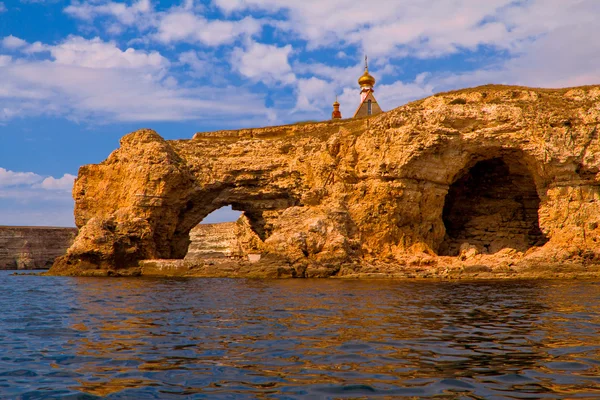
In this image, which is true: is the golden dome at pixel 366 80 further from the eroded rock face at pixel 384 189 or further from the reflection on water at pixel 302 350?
the reflection on water at pixel 302 350

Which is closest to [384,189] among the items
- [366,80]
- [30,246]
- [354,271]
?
[354,271]

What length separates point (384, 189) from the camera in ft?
103

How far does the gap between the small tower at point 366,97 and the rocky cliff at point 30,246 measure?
35313mm

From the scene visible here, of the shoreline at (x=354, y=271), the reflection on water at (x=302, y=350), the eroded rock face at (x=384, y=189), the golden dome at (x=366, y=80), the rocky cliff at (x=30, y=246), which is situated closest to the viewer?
the reflection on water at (x=302, y=350)

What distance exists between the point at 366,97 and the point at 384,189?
28434mm

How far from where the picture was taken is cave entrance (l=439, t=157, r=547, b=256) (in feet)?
107

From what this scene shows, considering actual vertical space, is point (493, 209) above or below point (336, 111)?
below

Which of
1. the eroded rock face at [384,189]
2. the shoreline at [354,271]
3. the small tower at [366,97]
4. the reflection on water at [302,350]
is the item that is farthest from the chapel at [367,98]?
the reflection on water at [302,350]

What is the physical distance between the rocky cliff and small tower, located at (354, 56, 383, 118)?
3531 centimetres

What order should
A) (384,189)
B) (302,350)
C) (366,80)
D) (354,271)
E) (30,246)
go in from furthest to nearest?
1. (366,80)
2. (30,246)
3. (384,189)
4. (354,271)
5. (302,350)

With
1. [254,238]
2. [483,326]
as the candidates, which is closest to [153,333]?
[483,326]

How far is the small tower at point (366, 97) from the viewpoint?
5616 centimetres

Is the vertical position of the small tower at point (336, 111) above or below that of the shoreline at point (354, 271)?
above

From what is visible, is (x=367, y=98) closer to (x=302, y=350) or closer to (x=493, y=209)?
(x=493, y=209)
